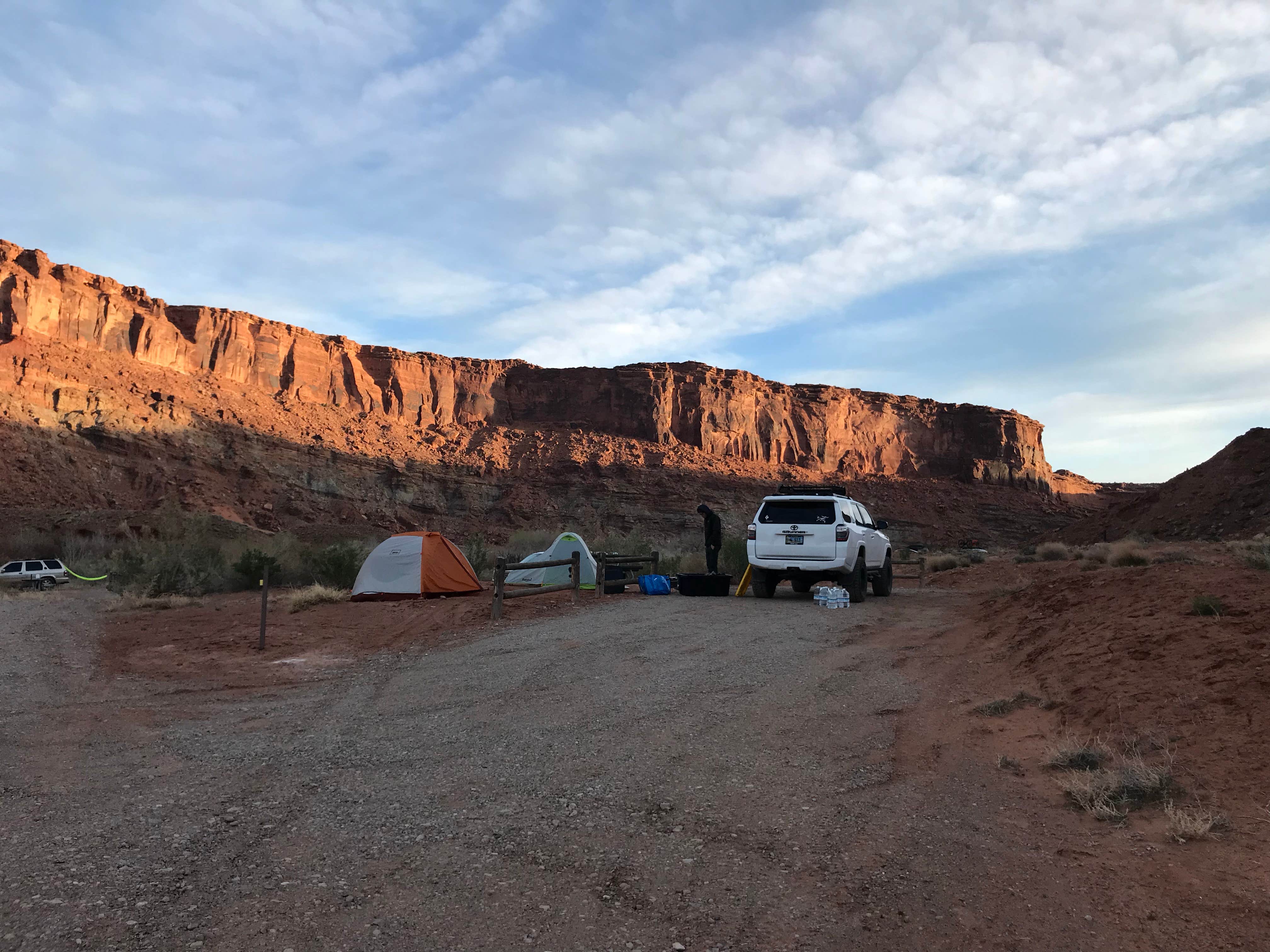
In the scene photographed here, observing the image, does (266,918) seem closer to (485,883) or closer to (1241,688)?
(485,883)

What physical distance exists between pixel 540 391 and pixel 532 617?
67.5 metres

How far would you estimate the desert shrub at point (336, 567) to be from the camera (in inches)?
820

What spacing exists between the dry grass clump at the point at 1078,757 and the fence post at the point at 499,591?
31.5 ft

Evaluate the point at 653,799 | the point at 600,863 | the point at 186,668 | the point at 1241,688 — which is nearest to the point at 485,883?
the point at 600,863

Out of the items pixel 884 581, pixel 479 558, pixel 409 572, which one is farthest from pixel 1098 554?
pixel 409 572

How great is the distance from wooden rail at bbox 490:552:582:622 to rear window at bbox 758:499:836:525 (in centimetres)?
405

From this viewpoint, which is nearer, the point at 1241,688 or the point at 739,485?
the point at 1241,688

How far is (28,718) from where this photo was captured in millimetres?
6703

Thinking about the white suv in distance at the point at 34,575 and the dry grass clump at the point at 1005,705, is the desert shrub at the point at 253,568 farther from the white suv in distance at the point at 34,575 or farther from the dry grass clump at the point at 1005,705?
the dry grass clump at the point at 1005,705

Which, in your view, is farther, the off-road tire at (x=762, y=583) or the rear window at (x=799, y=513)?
the off-road tire at (x=762, y=583)

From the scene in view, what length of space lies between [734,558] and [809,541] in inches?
356

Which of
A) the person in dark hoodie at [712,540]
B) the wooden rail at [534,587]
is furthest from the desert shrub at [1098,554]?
Result: the wooden rail at [534,587]

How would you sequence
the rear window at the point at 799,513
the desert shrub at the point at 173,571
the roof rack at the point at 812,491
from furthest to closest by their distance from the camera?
the desert shrub at the point at 173,571
the roof rack at the point at 812,491
the rear window at the point at 799,513

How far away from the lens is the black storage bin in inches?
634
